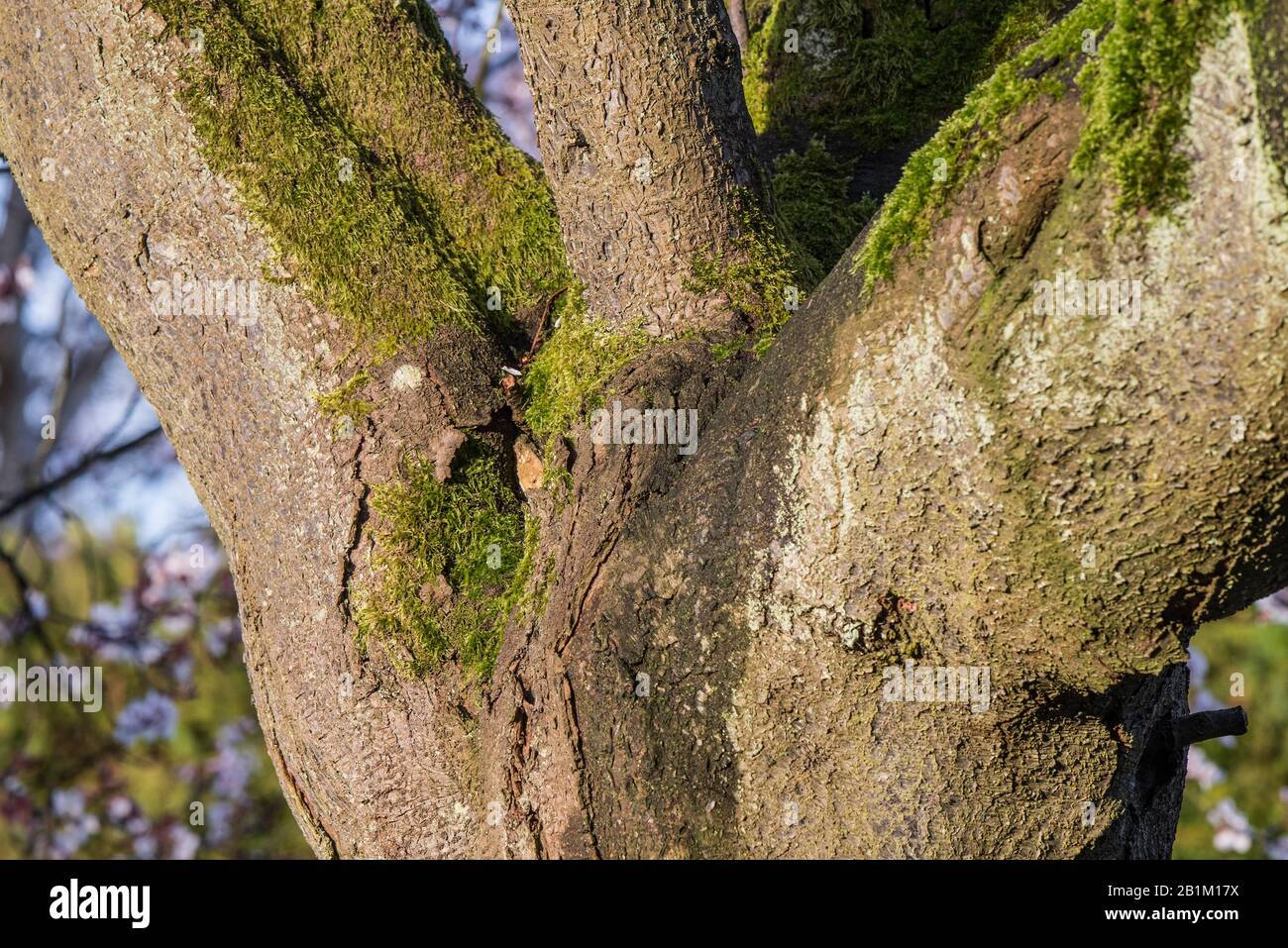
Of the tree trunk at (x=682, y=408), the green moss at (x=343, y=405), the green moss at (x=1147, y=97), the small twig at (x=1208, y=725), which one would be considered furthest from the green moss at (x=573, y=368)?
the small twig at (x=1208, y=725)

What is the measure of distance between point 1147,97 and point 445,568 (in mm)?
1193

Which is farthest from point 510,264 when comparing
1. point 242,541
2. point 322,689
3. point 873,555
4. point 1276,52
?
point 1276,52

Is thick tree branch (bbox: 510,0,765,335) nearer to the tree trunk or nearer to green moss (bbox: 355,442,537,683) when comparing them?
the tree trunk

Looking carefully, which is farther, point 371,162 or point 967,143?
point 371,162

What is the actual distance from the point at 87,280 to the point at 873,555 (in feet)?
4.75

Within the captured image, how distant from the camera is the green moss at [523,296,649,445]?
1796 mm

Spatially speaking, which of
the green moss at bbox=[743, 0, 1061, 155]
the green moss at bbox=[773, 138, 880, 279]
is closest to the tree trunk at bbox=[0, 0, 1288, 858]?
the green moss at bbox=[773, 138, 880, 279]

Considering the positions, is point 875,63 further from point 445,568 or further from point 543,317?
point 445,568

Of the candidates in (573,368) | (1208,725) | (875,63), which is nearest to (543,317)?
(573,368)

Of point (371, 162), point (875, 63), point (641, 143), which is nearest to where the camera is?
point (641, 143)

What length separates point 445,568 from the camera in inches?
69.3

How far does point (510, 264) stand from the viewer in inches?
80.0

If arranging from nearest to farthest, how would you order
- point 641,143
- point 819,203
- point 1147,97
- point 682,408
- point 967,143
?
point 1147,97 → point 967,143 → point 682,408 → point 641,143 → point 819,203

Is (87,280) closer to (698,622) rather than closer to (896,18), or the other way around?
(698,622)
